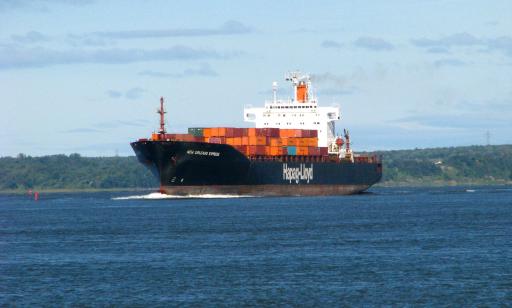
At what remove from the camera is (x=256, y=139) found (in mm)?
101688

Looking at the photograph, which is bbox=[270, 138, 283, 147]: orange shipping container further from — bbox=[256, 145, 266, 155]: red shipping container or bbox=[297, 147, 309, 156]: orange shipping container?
bbox=[297, 147, 309, 156]: orange shipping container

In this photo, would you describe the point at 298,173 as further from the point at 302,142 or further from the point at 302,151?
the point at 302,142

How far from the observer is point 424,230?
202 feet

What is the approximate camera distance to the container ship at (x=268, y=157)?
307 feet

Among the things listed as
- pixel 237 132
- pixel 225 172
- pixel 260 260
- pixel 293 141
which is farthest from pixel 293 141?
pixel 260 260

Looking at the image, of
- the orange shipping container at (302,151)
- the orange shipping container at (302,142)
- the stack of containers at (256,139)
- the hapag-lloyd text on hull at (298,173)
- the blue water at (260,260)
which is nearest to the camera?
the blue water at (260,260)

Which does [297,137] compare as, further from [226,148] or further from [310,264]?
[310,264]

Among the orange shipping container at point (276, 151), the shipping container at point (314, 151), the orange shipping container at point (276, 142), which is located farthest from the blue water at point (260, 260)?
the shipping container at point (314, 151)

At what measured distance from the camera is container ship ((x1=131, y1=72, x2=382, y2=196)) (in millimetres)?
93625

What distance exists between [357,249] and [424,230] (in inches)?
460

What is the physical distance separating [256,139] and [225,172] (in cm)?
657

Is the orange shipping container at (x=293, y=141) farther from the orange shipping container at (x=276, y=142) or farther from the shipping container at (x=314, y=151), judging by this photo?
the shipping container at (x=314, y=151)

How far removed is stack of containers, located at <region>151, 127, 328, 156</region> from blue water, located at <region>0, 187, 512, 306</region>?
22.8m

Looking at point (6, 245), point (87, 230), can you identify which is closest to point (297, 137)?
point (87, 230)
